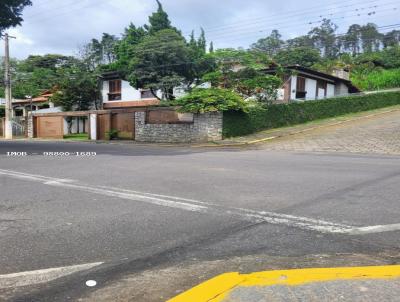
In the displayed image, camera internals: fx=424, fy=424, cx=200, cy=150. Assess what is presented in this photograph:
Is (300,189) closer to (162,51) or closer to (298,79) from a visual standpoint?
(162,51)

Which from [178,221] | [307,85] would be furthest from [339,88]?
[178,221]

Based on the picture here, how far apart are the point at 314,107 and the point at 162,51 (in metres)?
12.1

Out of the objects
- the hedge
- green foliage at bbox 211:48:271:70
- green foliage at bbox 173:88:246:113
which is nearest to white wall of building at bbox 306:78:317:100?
the hedge

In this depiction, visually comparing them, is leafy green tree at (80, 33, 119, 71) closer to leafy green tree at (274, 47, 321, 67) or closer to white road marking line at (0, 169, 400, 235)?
leafy green tree at (274, 47, 321, 67)

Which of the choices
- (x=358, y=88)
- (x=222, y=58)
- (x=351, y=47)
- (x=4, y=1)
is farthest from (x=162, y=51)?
(x=351, y=47)

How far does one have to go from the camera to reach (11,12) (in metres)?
23.7

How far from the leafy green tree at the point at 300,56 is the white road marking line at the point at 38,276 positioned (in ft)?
176

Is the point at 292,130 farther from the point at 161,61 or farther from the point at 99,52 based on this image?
the point at 99,52

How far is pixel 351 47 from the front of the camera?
89562 mm

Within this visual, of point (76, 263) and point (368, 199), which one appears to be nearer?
point (76, 263)

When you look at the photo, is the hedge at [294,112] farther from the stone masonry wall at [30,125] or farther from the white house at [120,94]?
the stone masonry wall at [30,125]

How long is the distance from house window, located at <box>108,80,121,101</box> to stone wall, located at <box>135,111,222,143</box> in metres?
13.8

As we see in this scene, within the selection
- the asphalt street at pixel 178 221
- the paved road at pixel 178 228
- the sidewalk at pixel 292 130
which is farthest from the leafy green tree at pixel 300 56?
the paved road at pixel 178 228

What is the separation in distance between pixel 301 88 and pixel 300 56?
843 inches
